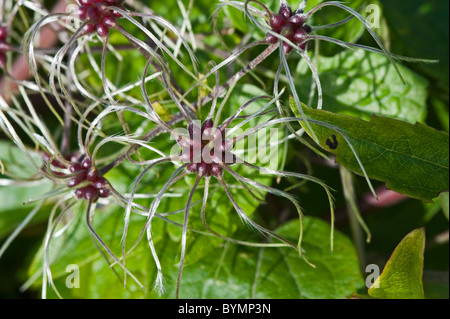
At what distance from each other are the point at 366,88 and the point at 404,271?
0.85 ft

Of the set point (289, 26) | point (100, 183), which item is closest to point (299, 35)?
point (289, 26)

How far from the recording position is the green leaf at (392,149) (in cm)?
60

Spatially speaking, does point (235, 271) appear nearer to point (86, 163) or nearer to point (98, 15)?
→ point (86, 163)

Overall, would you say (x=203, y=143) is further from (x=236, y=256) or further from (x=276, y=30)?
(x=236, y=256)

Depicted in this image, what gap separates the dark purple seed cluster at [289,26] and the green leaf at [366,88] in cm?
17

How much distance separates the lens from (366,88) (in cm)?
74

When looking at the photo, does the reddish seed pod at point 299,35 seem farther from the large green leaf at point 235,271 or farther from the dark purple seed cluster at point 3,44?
the dark purple seed cluster at point 3,44

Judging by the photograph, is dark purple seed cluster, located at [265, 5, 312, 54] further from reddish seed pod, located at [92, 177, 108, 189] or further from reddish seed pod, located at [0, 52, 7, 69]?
reddish seed pod, located at [0, 52, 7, 69]

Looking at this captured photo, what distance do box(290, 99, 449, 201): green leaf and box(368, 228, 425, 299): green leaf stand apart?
65 mm

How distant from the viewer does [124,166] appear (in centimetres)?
75

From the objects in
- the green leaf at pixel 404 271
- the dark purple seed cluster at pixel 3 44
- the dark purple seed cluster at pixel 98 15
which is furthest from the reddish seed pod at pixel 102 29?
the green leaf at pixel 404 271

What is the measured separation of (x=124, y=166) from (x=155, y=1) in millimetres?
265

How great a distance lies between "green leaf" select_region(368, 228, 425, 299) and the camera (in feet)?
2.05

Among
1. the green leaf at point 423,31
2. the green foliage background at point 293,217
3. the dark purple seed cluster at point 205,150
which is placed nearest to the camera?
the dark purple seed cluster at point 205,150
